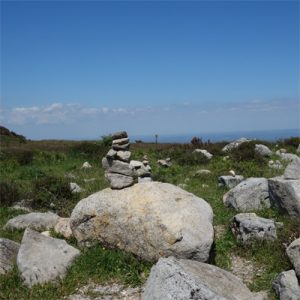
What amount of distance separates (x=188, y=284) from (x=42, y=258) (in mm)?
3982

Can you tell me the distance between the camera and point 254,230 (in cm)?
1116

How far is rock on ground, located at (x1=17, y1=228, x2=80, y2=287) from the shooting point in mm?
9578

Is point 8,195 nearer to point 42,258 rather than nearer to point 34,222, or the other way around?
point 34,222

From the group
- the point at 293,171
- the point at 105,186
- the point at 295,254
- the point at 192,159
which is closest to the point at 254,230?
the point at 295,254

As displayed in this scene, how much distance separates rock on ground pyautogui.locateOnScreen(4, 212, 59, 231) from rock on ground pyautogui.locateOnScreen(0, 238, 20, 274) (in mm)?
1965

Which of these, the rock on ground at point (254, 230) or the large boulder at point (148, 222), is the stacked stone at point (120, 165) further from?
the rock on ground at point (254, 230)

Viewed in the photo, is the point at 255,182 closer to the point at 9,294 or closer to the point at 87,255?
the point at 87,255

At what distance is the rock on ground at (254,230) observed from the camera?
436 inches

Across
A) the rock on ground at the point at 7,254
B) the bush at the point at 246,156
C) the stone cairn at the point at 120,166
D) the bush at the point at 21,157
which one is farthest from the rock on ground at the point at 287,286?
the bush at the point at 21,157

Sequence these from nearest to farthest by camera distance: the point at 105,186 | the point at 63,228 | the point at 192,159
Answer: the point at 63,228, the point at 105,186, the point at 192,159

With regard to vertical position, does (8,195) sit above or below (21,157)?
below

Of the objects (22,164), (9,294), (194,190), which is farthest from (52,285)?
(22,164)

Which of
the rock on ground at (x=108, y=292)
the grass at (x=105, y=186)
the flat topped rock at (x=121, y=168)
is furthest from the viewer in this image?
the flat topped rock at (x=121, y=168)

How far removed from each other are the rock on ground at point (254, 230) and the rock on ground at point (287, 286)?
2.14m
